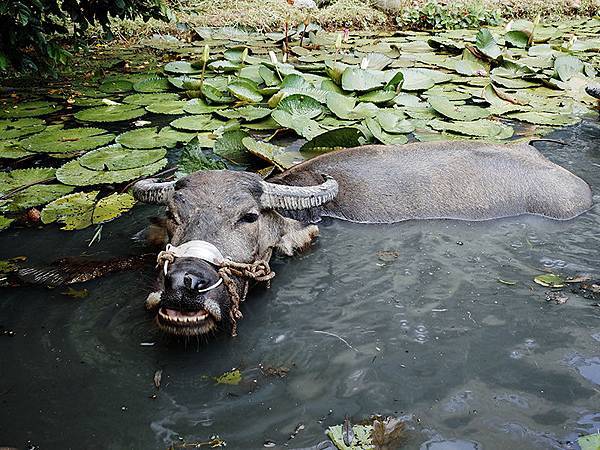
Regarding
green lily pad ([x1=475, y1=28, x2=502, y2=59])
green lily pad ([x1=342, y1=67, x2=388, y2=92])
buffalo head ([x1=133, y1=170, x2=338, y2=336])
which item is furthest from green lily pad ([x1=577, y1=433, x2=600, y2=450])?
green lily pad ([x1=475, y1=28, x2=502, y2=59])

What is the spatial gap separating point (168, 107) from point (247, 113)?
0.94 m

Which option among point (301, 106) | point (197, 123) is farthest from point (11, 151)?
point (301, 106)

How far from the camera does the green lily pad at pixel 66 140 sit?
4977 millimetres

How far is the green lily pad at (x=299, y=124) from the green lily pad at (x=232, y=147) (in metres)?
0.43

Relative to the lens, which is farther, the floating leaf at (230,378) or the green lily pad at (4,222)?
the green lily pad at (4,222)

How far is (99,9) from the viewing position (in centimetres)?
674

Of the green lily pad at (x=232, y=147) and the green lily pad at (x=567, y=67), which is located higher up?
the green lily pad at (x=567, y=67)

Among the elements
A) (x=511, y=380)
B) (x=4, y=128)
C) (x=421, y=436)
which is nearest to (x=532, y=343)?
(x=511, y=380)

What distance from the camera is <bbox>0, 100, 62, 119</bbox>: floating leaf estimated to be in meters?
6.00

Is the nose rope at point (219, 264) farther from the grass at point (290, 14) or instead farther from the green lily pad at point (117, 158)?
the grass at point (290, 14)

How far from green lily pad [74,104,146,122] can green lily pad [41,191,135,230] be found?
1.71 m

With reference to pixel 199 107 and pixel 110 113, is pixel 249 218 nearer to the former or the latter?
pixel 199 107

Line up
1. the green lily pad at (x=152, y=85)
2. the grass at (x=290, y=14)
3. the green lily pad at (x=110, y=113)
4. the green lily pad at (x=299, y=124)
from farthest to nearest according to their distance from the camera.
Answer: the grass at (x=290, y=14) → the green lily pad at (x=152, y=85) → the green lily pad at (x=110, y=113) → the green lily pad at (x=299, y=124)

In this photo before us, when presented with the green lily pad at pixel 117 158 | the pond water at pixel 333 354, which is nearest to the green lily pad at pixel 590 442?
the pond water at pixel 333 354
